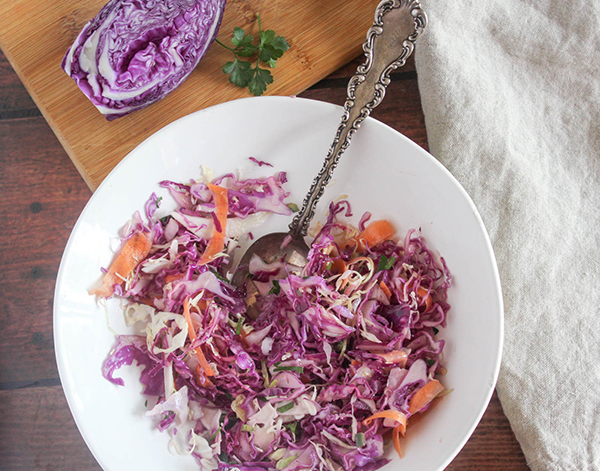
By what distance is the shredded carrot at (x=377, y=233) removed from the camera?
5.90 feet

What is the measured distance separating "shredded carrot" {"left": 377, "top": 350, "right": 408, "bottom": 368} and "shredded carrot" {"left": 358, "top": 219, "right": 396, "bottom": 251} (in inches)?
15.6

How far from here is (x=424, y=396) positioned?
159cm

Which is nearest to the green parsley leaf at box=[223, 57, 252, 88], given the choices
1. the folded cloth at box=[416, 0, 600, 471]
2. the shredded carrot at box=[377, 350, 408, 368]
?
the folded cloth at box=[416, 0, 600, 471]

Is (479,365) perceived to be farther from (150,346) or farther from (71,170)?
(71,170)

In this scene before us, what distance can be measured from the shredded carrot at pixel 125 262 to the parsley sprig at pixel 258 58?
71 centimetres

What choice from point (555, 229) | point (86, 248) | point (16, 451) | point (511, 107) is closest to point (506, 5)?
point (511, 107)

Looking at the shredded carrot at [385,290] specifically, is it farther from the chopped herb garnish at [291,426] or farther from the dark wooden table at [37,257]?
the dark wooden table at [37,257]

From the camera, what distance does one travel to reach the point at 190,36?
1845 mm

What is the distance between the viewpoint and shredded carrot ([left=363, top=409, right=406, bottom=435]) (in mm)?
1528

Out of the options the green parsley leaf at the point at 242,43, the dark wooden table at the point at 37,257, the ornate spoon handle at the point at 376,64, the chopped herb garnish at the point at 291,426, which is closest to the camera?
the ornate spoon handle at the point at 376,64

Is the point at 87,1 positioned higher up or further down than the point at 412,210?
higher up

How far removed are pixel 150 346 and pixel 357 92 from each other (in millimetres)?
1045

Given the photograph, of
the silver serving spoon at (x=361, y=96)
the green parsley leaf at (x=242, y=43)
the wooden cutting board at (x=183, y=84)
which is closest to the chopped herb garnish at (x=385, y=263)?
the silver serving spoon at (x=361, y=96)

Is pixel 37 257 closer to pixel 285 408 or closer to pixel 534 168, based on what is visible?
pixel 285 408
